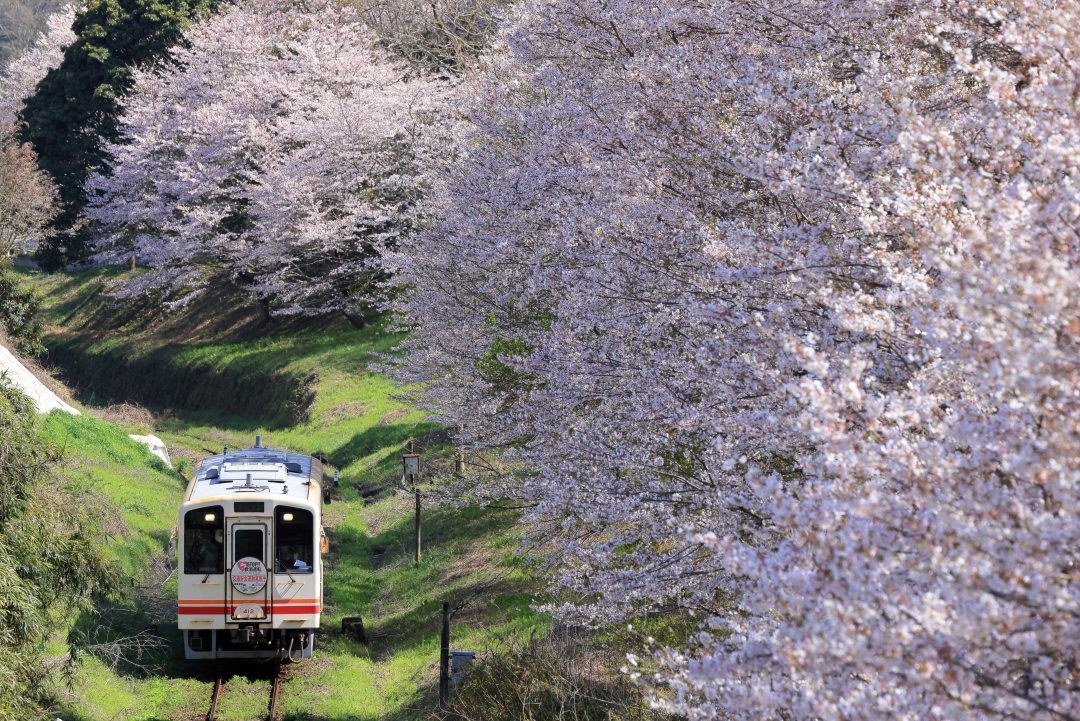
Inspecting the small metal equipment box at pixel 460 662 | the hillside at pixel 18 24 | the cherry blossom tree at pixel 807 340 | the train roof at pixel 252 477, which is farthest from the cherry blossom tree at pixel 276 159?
the hillside at pixel 18 24

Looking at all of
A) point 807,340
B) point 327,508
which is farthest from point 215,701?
point 807,340

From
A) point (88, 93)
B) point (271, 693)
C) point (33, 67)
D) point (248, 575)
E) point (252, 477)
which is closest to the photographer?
point (271, 693)

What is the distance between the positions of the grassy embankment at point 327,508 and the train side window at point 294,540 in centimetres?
158

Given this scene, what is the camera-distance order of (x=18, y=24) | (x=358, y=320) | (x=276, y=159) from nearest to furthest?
(x=276, y=159), (x=358, y=320), (x=18, y=24)

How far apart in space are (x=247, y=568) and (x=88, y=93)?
3997cm

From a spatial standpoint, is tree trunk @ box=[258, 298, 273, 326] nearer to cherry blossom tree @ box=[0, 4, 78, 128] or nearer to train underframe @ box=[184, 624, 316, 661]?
train underframe @ box=[184, 624, 316, 661]

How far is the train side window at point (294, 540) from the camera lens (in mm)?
12234

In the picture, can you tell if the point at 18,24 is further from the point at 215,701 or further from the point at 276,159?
the point at 215,701

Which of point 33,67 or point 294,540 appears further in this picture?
point 33,67

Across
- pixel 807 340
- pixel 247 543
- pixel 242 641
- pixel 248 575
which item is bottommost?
pixel 242 641

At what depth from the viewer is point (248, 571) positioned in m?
12.1

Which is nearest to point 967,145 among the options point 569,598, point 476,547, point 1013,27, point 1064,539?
point 1013,27

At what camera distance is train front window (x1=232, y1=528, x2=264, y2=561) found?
12102 mm

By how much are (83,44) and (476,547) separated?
39474mm
